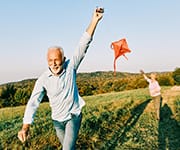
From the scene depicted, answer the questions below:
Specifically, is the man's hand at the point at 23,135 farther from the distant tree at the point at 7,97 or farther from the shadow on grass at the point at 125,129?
the distant tree at the point at 7,97

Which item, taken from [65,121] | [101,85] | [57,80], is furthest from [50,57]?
[101,85]

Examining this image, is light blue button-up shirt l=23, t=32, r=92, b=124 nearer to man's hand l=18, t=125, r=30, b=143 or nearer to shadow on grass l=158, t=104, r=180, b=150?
man's hand l=18, t=125, r=30, b=143

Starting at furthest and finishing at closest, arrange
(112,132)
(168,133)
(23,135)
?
(112,132) < (168,133) < (23,135)

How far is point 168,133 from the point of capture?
11.8 metres

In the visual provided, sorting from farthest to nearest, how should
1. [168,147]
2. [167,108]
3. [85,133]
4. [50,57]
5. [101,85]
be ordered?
[101,85], [167,108], [85,133], [168,147], [50,57]

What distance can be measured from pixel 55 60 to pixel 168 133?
25.1ft

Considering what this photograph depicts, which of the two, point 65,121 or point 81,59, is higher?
point 81,59

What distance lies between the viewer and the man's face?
487cm

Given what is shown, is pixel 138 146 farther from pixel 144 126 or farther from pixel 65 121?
pixel 65 121

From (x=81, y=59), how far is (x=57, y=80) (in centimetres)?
Answer: 40

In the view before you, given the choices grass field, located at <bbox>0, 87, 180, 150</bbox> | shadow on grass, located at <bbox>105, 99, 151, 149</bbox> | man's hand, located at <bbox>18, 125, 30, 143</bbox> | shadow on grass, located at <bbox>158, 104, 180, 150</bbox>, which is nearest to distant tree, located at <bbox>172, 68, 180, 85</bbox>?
shadow on grass, located at <bbox>105, 99, 151, 149</bbox>

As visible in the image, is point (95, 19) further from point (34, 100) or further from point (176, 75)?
A: point (176, 75)

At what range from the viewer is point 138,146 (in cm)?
990

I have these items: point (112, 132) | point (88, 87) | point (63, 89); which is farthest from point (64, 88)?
point (88, 87)
